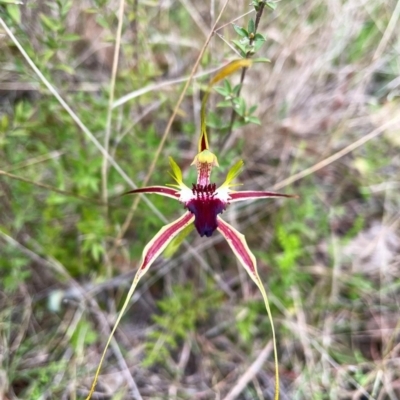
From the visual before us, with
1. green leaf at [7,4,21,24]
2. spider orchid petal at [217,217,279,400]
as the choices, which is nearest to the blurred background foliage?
green leaf at [7,4,21,24]

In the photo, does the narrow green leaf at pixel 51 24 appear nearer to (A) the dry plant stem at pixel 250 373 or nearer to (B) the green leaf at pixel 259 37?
(B) the green leaf at pixel 259 37

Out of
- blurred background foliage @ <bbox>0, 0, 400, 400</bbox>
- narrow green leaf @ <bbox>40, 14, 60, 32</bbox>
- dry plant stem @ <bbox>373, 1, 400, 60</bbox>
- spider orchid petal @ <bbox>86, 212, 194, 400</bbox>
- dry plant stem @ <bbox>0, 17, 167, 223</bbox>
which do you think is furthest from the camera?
dry plant stem @ <bbox>373, 1, 400, 60</bbox>

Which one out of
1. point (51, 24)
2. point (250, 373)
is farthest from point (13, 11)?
point (250, 373)

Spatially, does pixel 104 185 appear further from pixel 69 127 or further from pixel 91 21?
pixel 91 21

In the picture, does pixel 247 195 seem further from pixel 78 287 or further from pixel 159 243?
pixel 78 287

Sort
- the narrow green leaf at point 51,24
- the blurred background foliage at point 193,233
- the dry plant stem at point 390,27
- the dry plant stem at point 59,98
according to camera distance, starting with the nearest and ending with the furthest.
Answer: the dry plant stem at point 59,98, the narrow green leaf at point 51,24, the blurred background foliage at point 193,233, the dry plant stem at point 390,27

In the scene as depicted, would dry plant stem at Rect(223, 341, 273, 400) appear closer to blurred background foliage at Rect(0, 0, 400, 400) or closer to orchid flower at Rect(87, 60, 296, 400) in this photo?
blurred background foliage at Rect(0, 0, 400, 400)

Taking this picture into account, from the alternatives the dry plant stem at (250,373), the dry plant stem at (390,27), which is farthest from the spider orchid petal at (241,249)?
the dry plant stem at (390,27)
